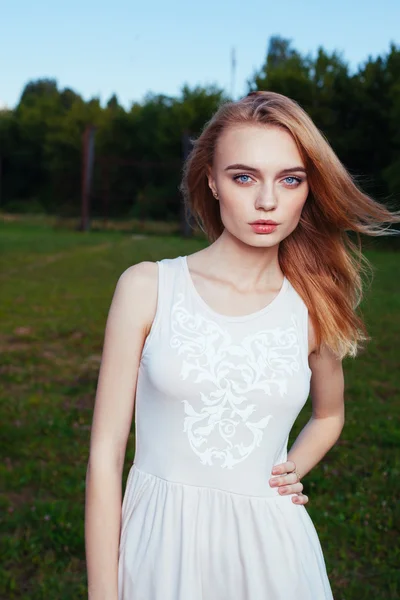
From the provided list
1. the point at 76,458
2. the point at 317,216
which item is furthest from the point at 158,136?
the point at 317,216

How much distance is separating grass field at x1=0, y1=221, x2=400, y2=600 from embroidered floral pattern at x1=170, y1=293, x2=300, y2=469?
2.43 m

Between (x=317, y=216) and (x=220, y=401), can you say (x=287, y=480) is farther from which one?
(x=317, y=216)

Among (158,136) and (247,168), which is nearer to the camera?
(247,168)

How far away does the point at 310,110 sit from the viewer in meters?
26.0

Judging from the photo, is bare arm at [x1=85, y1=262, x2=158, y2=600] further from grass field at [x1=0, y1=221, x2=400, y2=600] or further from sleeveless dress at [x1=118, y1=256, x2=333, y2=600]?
grass field at [x1=0, y1=221, x2=400, y2=600]

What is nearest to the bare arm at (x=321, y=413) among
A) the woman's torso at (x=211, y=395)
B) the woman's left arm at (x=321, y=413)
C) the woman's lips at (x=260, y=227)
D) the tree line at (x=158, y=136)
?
the woman's left arm at (x=321, y=413)

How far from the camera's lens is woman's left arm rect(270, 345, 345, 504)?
2.47 meters

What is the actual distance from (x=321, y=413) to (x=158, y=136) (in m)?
37.8

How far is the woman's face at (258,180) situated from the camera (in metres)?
2.20

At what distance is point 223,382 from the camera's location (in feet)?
6.96

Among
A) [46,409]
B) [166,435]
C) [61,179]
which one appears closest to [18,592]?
[166,435]

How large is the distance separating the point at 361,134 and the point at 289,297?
24517mm

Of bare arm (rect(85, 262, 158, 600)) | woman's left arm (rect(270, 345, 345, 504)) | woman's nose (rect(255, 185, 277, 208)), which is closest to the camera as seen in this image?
bare arm (rect(85, 262, 158, 600))

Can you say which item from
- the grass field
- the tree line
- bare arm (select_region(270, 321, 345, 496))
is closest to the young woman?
bare arm (select_region(270, 321, 345, 496))
